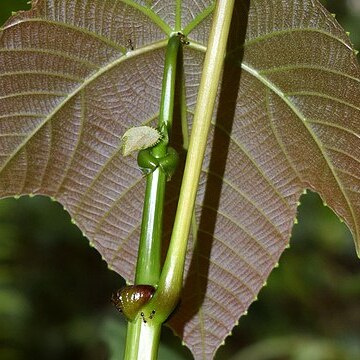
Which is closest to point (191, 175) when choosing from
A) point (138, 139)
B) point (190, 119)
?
point (138, 139)

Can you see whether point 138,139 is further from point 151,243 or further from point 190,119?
point 190,119

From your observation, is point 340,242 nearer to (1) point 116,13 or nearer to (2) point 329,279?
(2) point 329,279

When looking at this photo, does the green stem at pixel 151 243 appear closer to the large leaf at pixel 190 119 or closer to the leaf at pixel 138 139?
the leaf at pixel 138 139

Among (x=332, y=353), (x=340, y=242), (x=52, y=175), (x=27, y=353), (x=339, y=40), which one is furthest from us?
(x=340, y=242)

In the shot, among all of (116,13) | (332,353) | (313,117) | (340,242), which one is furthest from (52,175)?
(340,242)

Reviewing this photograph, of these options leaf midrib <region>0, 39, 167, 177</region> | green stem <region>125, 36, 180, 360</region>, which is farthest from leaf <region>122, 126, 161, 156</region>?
leaf midrib <region>0, 39, 167, 177</region>

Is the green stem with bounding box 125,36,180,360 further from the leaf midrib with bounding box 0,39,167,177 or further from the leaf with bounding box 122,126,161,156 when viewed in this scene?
the leaf midrib with bounding box 0,39,167,177

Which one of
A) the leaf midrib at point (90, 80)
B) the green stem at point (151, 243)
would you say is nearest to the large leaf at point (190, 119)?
the leaf midrib at point (90, 80)
